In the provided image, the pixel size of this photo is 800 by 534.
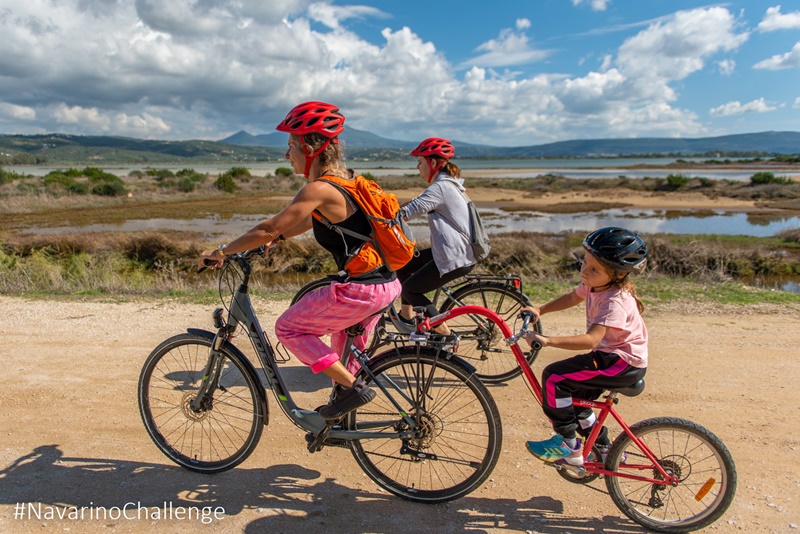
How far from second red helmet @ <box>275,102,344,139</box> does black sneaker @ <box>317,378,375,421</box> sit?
1.56m

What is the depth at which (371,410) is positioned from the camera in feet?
11.5

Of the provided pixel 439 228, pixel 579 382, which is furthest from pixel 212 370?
pixel 439 228

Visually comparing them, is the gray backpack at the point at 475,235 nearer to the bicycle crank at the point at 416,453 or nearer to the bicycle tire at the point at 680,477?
the bicycle crank at the point at 416,453

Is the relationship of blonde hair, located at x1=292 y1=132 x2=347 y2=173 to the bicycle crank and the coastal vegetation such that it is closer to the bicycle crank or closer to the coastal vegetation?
the bicycle crank

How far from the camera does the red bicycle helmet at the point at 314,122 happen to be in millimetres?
3156

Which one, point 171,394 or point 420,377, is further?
point 171,394

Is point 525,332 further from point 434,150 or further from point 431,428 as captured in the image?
point 434,150

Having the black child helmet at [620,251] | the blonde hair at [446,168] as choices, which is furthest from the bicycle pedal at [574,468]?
the blonde hair at [446,168]

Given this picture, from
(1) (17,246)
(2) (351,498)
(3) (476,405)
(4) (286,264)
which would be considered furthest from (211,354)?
(1) (17,246)

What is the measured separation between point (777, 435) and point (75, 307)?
29.1ft

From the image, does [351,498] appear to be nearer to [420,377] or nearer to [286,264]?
[420,377]

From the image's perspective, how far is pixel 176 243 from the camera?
18859mm

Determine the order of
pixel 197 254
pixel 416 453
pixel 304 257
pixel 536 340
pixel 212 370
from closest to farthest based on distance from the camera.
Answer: pixel 536 340, pixel 416 453, pixel 212 370, pixel 304 257, pixel 197 254

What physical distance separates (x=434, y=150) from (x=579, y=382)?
2982 mm
